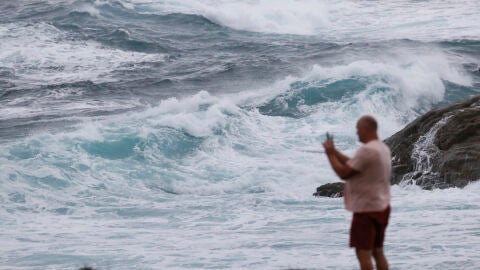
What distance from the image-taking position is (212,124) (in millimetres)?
18594

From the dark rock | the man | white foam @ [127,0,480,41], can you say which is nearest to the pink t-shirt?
the man

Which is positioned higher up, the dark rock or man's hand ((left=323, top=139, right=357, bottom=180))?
man's hand ((left=323, top=139, right=357, bottom=180))

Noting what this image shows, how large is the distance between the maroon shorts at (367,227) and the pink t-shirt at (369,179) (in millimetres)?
50

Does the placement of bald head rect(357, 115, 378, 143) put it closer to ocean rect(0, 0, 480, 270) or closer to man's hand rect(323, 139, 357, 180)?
man's hand rect(323, 139, 357, 180)

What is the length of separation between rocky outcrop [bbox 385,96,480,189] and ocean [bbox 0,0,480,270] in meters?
0.25

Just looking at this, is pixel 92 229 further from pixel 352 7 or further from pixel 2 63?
pixel 352 7

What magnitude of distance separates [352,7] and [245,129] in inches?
761

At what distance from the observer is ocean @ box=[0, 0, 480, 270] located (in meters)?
11.0

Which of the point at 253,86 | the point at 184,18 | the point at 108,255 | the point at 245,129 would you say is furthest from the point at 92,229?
the point at 184,18

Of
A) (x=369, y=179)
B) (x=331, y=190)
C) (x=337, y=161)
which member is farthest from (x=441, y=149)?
(x=337, y=161)

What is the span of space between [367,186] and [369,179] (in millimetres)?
55

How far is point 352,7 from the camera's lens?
3697 centimetres

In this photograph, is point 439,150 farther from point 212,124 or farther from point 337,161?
point 212,124

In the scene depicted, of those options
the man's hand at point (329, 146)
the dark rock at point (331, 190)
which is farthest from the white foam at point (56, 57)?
the man's hand at point (329, 146)
